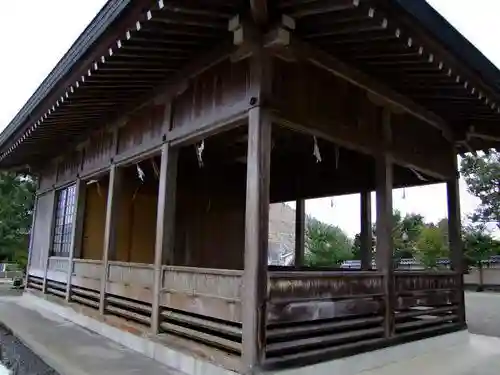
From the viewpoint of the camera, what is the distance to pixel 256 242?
322cm

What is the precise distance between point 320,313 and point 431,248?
1719 centimetres

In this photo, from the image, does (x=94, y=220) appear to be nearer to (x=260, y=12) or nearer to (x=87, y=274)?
(x=87, y=274)

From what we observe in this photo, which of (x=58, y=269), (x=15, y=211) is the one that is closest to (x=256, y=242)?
(x=58, y=269)

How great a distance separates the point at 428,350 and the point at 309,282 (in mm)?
2247

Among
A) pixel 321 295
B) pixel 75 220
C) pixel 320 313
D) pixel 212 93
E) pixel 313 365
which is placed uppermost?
pixel 212 93

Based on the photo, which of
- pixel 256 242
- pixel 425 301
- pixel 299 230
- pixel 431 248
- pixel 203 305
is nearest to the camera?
pixel 256 242

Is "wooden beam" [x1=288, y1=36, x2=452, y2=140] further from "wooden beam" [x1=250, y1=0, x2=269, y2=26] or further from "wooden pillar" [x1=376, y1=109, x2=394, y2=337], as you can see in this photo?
"wooden beam" [x1=250, y1=0, x2=269, y2=26]

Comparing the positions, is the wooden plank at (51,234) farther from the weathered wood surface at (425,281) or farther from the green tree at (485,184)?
the green tree at (485,184)

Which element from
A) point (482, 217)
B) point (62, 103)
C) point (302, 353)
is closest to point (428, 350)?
point (302, 353)

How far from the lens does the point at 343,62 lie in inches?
159

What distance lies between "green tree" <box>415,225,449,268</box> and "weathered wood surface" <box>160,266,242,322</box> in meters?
16.3

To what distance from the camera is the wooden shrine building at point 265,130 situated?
3.27 m

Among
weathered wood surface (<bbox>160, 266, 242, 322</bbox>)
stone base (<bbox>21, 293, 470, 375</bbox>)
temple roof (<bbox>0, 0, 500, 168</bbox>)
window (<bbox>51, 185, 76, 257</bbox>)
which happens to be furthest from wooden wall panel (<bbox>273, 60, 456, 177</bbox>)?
window (<bbox>51, 185, 76, 257</bbox>)

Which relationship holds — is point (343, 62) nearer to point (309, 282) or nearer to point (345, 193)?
point (309, 282)
